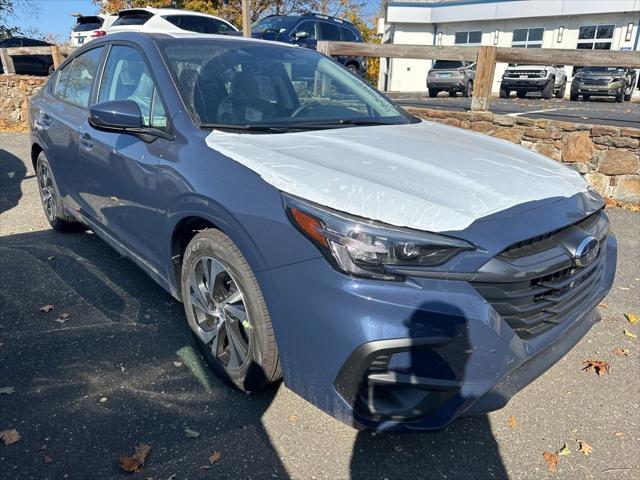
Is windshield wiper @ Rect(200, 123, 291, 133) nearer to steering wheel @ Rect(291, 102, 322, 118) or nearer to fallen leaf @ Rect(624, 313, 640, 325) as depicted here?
steering wheel @ Rect(291, 102, 322, 118)

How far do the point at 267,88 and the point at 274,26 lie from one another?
435 inches

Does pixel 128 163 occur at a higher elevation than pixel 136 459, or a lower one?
higher

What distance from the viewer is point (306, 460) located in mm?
2219

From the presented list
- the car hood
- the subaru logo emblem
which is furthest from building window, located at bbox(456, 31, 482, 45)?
the subaru logo emblem

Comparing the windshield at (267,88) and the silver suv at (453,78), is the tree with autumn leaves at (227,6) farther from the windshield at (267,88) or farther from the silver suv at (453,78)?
the windshield at (267,88)

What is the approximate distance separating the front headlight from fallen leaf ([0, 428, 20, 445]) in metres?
1.68

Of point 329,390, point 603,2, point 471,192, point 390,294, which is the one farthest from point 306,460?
point 603,2

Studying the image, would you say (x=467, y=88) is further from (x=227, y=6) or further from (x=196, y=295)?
(x=196, y=295)

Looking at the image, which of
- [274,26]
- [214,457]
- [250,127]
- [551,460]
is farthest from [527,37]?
[214,457]

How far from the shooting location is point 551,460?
7.39 ft

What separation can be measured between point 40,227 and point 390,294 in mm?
4472

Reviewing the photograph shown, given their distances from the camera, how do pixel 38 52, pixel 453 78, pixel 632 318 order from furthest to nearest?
pixel 453 78 < pixel 38 52 < pixel 632 318

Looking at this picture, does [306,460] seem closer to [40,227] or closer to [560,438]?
[560,438]

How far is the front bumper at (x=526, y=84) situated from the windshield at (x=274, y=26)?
1158 cm
